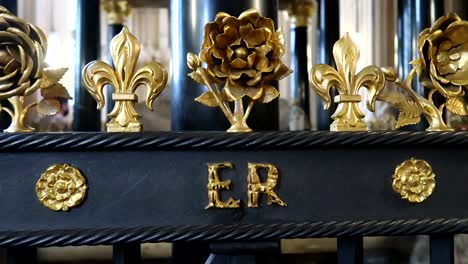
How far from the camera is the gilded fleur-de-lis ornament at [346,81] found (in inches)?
22.8

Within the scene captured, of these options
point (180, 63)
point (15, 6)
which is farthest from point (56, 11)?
point (180, 63)

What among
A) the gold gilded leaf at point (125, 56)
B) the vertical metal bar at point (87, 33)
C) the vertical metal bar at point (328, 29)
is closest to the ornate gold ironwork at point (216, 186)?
the gold gilded leaf at point (125, 56)

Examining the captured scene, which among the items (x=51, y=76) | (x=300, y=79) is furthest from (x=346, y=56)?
(x=300, y=79)

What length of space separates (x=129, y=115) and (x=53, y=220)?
0.12 metres

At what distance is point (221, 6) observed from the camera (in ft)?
2.25

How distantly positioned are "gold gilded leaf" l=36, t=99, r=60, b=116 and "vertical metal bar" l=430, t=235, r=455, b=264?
40 centimetres

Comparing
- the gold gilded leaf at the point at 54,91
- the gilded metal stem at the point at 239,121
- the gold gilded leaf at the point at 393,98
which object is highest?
the gold gilded leaf at the point at 54,91

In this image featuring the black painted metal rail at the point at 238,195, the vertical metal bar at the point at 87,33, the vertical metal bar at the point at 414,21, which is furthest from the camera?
the vertical metal bar at the point at 87,33

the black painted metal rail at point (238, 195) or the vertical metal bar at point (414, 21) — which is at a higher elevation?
the vertical metal bar at point (414, 21)

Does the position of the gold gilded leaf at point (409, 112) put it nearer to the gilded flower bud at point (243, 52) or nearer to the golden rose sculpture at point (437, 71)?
the golden rose sculpture at point (437, 71)

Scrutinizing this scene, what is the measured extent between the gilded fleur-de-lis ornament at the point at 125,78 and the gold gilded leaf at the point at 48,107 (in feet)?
0.13

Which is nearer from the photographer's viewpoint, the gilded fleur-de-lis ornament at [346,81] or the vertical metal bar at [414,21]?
the gilded fleur-de-lis ornament at [346,81]

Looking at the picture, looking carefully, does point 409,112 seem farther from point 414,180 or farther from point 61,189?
point 61,189

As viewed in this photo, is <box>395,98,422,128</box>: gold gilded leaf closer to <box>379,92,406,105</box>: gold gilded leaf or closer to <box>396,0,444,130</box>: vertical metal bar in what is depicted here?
<box>379,92,406,105</box>: gold gilded leaf
